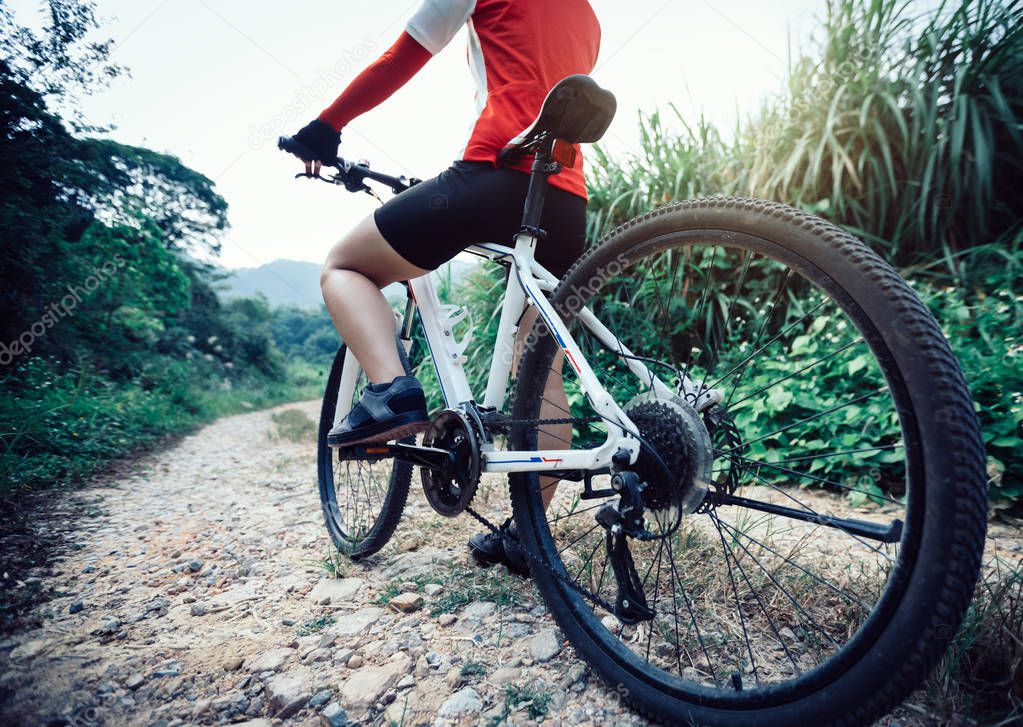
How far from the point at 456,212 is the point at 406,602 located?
1.21 meters

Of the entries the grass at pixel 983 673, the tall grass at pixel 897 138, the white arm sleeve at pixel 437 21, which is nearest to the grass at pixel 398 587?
the grass at pixel 983 673

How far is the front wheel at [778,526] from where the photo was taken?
748mm

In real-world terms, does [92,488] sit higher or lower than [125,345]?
lower

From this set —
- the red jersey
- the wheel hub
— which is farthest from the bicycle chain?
the red jersey

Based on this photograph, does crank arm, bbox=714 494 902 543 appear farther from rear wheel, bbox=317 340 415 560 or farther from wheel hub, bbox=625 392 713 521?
rear wheel, bbox=317 340 415 560

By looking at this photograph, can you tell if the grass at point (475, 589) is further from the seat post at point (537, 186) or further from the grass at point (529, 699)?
the seat post at point (537, 186)

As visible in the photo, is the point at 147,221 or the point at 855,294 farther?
the point at 147,221

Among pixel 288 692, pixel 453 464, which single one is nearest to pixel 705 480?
pixel 453 464

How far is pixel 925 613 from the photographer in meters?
0.73

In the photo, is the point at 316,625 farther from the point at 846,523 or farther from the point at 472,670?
the point at 846,523

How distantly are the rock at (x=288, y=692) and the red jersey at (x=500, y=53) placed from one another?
1.47 meters

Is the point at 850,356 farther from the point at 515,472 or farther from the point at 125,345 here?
the point at 125,345

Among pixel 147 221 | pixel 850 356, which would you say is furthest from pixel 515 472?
pixel 147 221

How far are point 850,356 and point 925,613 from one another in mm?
2173
